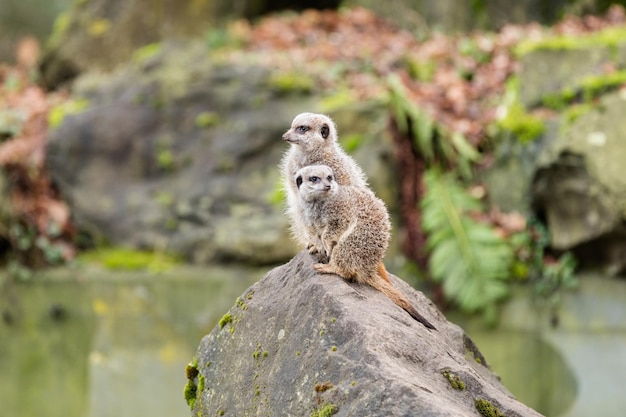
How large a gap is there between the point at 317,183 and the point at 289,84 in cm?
493

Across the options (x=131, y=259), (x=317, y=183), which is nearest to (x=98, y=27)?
(x=131, y=259)

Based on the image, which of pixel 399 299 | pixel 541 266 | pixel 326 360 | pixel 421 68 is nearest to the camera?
pixel 326 360

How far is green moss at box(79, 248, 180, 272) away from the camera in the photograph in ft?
27.2

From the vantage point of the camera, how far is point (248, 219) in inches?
322

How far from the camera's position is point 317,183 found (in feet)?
13.4

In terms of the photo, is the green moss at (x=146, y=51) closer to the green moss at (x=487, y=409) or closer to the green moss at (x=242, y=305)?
the green moss at (x=242, y=305)

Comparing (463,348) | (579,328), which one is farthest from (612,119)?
(463,348)

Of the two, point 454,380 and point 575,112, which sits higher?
point 575,112

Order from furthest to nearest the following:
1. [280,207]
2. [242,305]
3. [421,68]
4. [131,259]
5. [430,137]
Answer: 1. [421,68]
2. [131,259]
3. [430,137]
4. [280,207]
5. [242,305]

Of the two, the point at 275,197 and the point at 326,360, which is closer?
the point at 326,360

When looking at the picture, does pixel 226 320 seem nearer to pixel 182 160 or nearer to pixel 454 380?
pixel 454 380

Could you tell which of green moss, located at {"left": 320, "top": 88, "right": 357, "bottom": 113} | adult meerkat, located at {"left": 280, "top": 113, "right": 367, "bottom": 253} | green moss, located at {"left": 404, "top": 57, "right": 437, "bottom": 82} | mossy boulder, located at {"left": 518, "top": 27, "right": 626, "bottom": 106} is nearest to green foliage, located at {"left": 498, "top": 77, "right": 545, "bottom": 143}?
mossy boulder, located at {"left": 518, "top": 27, "right": 626, "bottom": 106}

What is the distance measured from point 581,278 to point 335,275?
4421mm

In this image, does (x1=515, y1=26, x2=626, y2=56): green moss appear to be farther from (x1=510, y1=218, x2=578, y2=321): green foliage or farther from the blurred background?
(x1=510, y1=218, x2=578, y2=321): green foliage
